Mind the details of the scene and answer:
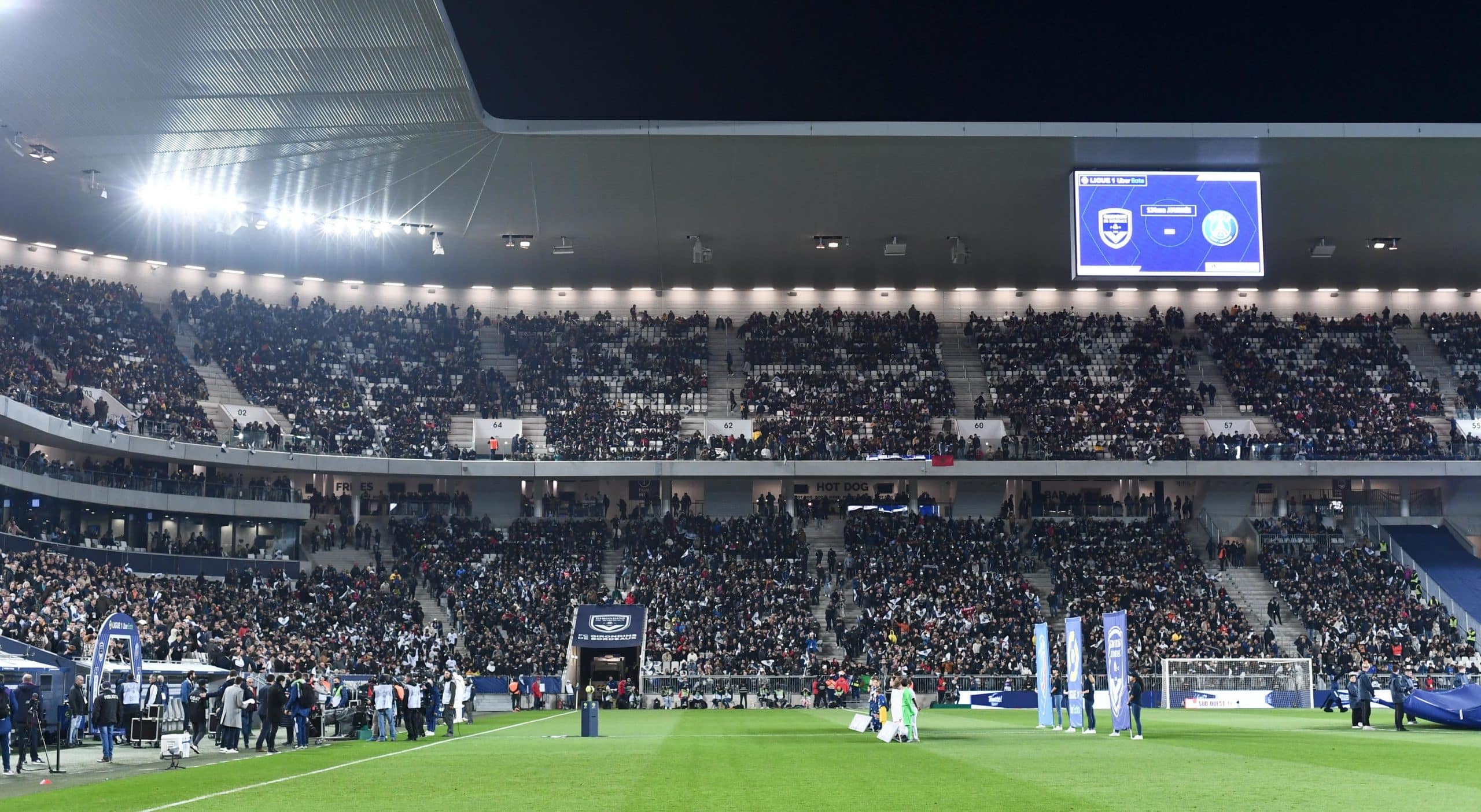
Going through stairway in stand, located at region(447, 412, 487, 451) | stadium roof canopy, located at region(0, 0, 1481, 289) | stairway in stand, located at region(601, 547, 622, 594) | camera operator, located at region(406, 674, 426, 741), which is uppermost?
stadium roof canopy, located at region(0, 0, 1481, 289)

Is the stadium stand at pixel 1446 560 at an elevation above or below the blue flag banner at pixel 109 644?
above

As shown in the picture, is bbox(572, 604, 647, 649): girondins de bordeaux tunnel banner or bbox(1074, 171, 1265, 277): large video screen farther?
Result: bbox(572, 604, 647, 649): girondins de bordeaux tunnel banner

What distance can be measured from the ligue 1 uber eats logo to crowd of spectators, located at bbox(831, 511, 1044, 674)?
316 inches

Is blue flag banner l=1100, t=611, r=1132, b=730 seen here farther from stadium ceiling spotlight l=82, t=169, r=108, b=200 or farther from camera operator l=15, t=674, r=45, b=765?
stadium ceiling spotlight l=82, t=169, r=108, b=200

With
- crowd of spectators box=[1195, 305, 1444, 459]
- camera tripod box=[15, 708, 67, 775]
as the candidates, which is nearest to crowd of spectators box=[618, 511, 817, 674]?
crowd of spectators box=[1195, 305, 1444, 459]

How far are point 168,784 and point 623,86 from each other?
94.3 ft

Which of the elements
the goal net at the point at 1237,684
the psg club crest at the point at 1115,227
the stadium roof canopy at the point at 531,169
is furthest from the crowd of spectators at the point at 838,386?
the psg club crest at the point at 1115,227

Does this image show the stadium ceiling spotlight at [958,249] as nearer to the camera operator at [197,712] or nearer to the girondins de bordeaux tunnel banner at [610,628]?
the girondins de bordeaux tunnel banner at [610,628]

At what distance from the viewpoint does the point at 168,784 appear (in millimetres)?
19047

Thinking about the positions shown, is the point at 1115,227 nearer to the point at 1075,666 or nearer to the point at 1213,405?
the point at 1075,666

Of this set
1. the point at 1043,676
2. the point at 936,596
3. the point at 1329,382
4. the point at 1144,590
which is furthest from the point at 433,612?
the point at 1329,382

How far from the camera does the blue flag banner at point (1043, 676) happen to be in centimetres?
3192

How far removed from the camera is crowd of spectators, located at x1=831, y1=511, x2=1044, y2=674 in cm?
4803

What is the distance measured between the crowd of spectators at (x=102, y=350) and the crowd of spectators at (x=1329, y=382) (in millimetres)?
46031
